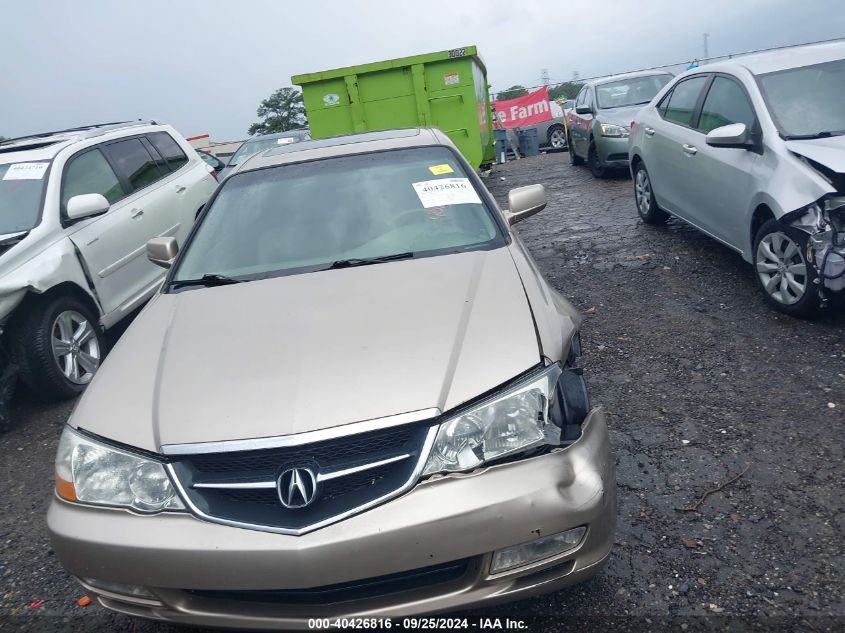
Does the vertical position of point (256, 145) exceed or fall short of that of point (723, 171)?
it falls short

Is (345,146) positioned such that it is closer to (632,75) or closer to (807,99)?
(807,99)

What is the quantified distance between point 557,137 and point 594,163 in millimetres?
9307

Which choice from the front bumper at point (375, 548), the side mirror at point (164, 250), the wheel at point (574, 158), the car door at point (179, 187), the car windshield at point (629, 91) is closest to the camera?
the front bumper at point (375, 548)

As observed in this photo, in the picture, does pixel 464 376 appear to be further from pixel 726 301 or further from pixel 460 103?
pixel 460 103

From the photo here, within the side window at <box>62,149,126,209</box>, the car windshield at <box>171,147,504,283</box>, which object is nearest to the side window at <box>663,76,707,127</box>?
the car windshield at <box>171,147,504,283</box>

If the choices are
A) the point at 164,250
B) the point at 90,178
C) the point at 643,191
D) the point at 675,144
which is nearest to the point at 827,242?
the point at 675,144

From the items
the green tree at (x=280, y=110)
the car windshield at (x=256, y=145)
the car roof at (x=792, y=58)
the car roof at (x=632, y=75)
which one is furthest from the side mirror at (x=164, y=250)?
the green tree at (x=280, y=110)

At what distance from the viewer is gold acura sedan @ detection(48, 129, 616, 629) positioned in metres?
1.96

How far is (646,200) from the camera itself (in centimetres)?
732

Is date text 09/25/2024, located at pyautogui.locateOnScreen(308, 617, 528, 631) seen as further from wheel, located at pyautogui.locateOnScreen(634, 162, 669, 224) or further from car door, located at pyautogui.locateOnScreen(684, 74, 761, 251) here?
wheel, located at pyautogui.locateOnScreen(634, 162, 669, 224)

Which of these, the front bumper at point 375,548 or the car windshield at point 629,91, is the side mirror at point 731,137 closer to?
the front bumper at point 375,548

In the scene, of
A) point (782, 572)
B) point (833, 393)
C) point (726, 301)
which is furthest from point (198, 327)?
point (726, 301)

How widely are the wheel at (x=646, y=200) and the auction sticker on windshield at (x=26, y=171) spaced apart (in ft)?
18.0

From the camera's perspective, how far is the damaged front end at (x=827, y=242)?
13.4 feet
